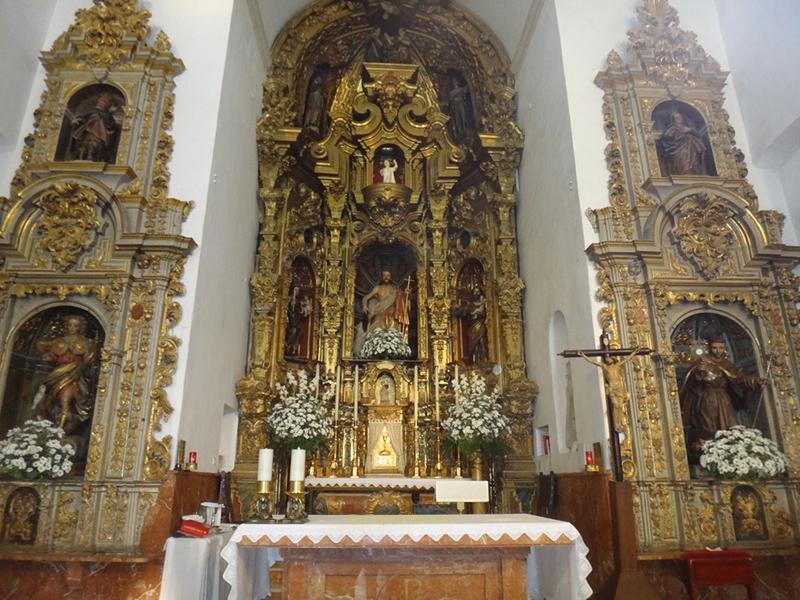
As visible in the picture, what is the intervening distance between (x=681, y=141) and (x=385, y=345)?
579 centimetres

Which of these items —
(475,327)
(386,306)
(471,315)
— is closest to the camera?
(475,327)

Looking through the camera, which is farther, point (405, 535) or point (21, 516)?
point (21, 516)

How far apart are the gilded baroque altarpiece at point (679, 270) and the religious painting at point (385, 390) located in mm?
4483

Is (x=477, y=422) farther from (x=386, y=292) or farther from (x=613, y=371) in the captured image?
(x=386, y=292)

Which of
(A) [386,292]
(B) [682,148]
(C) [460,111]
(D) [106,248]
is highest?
(C) [460,111]

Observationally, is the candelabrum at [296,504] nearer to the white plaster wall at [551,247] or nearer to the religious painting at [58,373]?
the religious painting at [58,373]

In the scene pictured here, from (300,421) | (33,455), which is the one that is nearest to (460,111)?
(300,421)

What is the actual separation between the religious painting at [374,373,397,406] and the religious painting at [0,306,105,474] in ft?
15.7

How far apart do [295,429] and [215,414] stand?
1.23m

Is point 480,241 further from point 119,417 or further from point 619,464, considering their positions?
point 119,417

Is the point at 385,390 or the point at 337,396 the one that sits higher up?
the point at 385,390

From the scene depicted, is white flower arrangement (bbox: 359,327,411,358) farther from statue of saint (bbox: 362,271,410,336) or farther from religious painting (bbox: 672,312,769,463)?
religious painting (bbox: 672,312,769,463)

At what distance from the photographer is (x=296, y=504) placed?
16.9 feet

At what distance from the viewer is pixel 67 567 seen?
6312 mm
